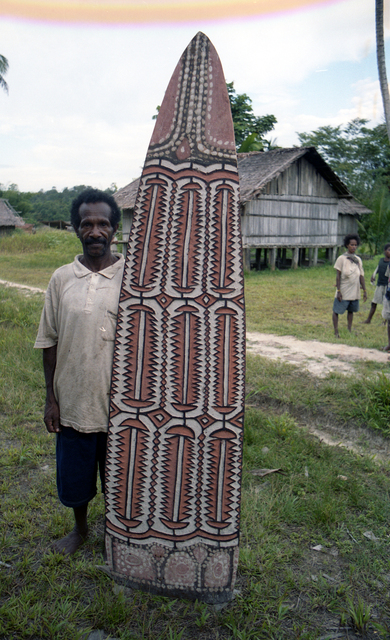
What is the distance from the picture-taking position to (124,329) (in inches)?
81.0

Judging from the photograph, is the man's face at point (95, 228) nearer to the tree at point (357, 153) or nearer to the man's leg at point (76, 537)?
the man's leg at point (76, 537)

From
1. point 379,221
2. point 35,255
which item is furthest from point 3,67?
point 379,221

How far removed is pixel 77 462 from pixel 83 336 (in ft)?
1.92

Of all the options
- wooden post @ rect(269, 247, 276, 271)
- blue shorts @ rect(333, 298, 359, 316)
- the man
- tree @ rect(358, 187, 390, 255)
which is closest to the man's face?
the man

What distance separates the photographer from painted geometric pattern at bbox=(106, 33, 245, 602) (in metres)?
2.04

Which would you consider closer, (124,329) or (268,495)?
(124,329)

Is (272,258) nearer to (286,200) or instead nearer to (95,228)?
(286,200)

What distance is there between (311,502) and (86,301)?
183 centimetres

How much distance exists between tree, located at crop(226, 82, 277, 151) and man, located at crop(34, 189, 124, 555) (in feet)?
52.8

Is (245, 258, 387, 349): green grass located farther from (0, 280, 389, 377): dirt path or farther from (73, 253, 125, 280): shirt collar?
(73, 253, 125, 280): shirt collar

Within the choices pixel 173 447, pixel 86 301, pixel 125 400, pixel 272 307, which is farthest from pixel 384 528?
pixel 272 307

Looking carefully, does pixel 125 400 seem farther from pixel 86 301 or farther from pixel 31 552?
pixel 31 552

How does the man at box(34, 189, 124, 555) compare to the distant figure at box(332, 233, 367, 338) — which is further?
the distant figure at box(332, 233, 367, 338)

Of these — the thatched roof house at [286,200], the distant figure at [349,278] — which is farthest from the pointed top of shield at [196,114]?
the thatched roof house at [286,200]
